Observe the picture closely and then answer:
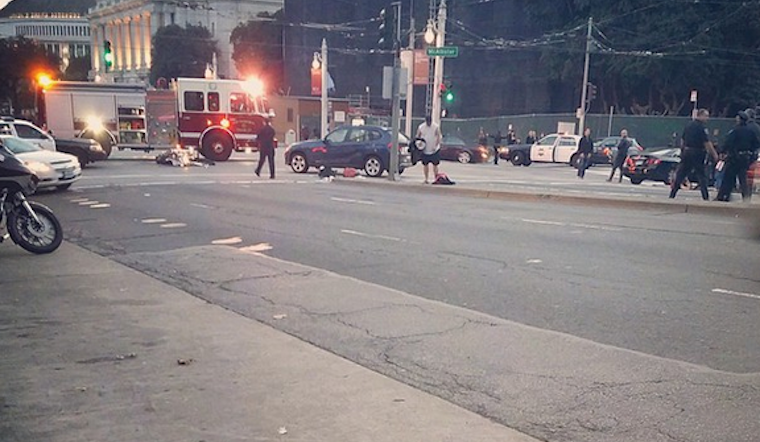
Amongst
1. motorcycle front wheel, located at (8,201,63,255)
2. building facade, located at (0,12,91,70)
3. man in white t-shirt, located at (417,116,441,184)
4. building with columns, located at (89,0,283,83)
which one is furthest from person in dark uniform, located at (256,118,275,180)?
building facade, located at (0,12,91,70)

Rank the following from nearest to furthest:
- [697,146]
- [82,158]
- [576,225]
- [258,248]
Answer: [258,248] → [576,225] → [697,146] → [82,158]

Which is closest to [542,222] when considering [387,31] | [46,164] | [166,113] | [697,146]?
[697,146]

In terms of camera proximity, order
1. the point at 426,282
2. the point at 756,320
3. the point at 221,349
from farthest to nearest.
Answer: the point at 426,282 < the point at 756,320 < the point at 221,349

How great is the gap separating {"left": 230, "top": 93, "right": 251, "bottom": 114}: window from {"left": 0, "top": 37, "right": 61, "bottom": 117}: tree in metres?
57.7

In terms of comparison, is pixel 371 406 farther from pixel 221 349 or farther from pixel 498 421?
pixel 221 349

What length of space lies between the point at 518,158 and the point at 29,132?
72.5 feet

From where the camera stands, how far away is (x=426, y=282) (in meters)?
7.42

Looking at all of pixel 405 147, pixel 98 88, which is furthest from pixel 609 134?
pixel 98 88

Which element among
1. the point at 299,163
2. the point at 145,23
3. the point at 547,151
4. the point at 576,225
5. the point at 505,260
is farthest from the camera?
the point at 145,23

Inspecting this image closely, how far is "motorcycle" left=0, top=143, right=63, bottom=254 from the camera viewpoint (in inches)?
338

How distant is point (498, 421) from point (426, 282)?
3.47 m

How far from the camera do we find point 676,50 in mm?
44812

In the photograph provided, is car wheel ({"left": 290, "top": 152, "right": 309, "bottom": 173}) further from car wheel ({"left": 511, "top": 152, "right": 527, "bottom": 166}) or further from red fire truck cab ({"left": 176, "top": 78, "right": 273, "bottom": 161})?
car wheel ({"left": 511, "top": 152, "right": 527, "bottom": 166})

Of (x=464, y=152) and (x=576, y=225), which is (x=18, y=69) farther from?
(x=576, y=225)
